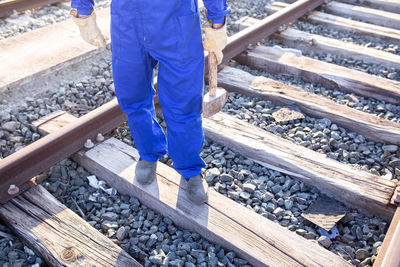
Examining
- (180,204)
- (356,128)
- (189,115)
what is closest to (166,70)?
(189,115)

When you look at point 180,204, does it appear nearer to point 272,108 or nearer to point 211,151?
point 211,151

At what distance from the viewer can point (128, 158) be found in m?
2.76

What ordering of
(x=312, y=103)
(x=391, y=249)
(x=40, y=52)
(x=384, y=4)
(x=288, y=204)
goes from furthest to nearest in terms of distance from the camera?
(x=384, y=4) < (x=40, y=52) < (x=312, y=103) < (x=288, y=204) < (x=391, y=249)

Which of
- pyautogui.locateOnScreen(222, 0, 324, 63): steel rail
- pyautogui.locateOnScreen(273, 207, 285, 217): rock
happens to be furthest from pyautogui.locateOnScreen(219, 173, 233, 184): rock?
pyautogui.locateOnScreen(222, 0, 324, 63): steel rail

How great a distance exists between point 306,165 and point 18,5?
4286 mm

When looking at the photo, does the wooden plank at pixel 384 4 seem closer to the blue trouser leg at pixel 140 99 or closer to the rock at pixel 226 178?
the rock at pixel 226 178

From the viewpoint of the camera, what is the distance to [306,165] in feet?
8.84

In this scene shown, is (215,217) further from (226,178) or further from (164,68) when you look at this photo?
(164,68)

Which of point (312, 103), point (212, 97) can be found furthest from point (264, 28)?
point (212, 97)

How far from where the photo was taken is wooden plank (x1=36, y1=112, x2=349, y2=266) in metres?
2.11

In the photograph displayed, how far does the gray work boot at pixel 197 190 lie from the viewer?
7.72ft

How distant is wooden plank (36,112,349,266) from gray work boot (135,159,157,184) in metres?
0.04

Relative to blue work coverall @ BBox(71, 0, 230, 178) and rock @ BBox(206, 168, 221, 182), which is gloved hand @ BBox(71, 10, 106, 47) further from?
rock @ BBox(206, 168, 221, 182)

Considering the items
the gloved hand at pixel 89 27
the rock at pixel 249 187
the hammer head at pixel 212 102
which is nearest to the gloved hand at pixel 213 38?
the hammer head at pixel 212 102
